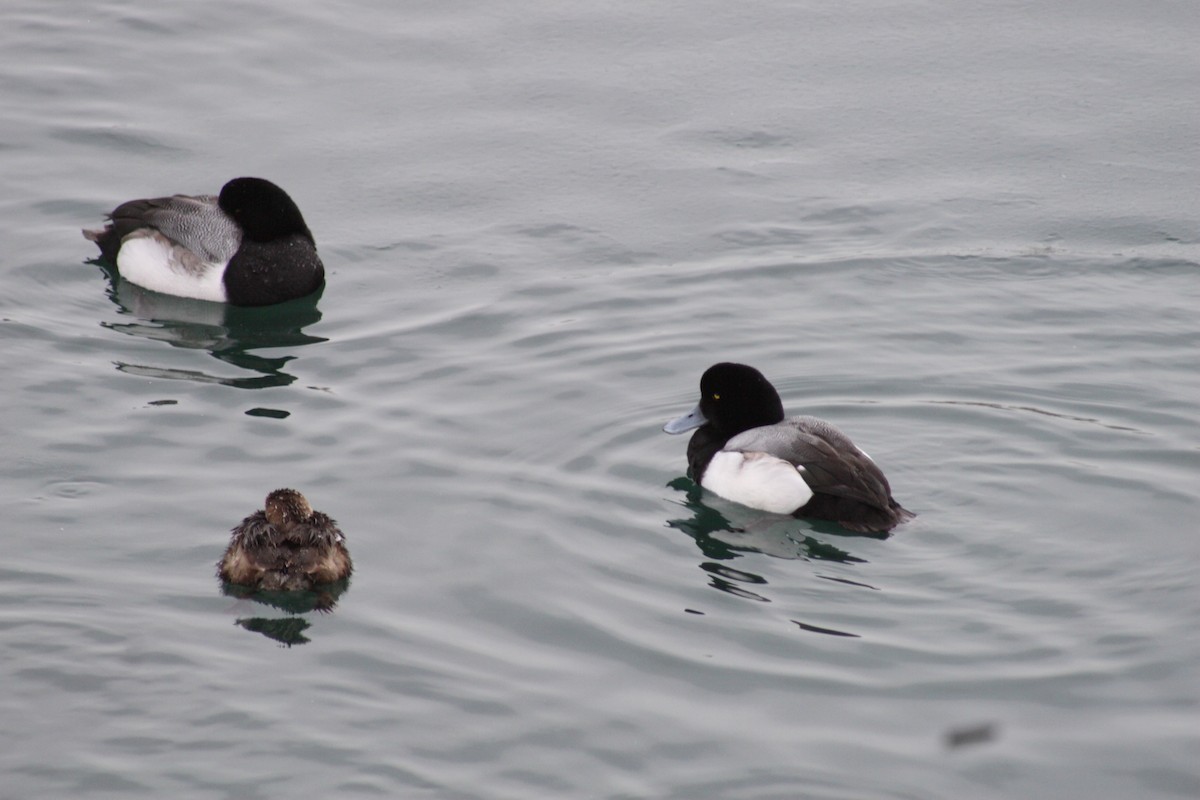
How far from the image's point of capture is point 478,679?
8.03m

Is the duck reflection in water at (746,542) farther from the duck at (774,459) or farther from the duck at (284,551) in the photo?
the duck at (284,551)

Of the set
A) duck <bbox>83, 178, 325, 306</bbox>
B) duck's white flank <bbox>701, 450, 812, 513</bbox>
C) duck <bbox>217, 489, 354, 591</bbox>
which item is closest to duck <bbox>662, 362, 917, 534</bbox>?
duck's white flank <bbox>701, 450, 812, 513</bbox>

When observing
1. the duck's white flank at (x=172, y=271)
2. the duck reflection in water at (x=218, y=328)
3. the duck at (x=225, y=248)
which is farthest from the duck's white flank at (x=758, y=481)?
the duck's white flank at (x=172, y=271)

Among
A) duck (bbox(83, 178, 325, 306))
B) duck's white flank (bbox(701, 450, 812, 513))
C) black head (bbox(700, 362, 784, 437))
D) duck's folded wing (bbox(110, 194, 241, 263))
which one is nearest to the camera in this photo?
duck's white flank (bbox(701, 450, 812, 513))

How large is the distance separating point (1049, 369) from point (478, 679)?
5.37 meters

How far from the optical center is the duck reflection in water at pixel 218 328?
11.8 metres

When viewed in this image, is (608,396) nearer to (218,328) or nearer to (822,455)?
(822,455)

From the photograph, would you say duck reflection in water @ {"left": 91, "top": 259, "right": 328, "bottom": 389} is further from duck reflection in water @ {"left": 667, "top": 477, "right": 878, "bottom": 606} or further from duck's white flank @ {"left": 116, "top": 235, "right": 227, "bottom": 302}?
duck reflection in water @ {"left": 667, "top": 477, "right": 878, "bottom": 606}

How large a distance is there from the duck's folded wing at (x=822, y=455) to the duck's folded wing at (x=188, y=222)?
509cm

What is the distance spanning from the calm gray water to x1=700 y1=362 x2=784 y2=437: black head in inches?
18.6

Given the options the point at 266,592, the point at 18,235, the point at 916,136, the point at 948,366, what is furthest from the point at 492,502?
the point at 916,136

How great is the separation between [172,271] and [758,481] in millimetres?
5662

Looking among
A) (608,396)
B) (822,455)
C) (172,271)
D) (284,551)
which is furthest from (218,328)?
(822,455)

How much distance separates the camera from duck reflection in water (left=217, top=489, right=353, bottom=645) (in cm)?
877
